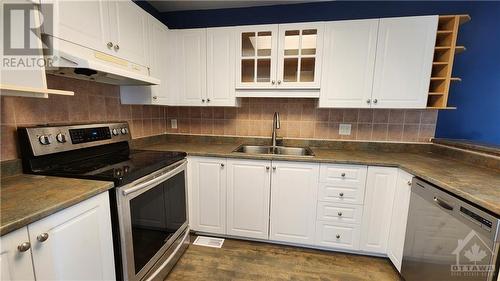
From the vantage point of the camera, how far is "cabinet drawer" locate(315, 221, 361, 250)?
185cm

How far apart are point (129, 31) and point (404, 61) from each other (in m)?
2.30

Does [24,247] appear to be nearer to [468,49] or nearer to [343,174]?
[343,174]

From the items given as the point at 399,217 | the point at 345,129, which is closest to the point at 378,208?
the point at 399,217

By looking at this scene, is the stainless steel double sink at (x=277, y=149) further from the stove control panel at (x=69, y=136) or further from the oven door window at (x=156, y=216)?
the stove control panel at (x=69, y=136)

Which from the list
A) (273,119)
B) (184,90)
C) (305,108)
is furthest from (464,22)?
(184,90)

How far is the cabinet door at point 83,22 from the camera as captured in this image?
111 centimetres

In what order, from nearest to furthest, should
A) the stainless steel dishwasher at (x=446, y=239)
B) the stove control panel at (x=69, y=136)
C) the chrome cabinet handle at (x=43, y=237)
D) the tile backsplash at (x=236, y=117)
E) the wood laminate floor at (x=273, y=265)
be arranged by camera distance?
1. the chrome cabinet handle at (x=43, y=237)
2. the stainless steel dishwasher at (x=446, y=239)
3. the stove control panel at (x=69, y=136)
4. the tile backsplash at (x=236, y=117)
5. the wood laminate floor at (x=273, y=265)

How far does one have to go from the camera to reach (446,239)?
Answer: 1144mm

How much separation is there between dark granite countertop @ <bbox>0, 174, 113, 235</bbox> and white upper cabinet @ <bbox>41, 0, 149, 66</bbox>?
776mm

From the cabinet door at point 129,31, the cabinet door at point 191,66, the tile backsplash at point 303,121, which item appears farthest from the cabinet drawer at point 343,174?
the cabinet door at point 129,31

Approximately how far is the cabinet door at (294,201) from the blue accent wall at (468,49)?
4.92ft

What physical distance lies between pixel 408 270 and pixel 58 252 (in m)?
2.05

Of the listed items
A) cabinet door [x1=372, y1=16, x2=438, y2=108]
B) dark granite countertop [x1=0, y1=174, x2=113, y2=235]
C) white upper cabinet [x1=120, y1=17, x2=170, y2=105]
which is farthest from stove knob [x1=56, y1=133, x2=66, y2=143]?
cabinet door [x1=372, y1=16, x2=438, y2=108]

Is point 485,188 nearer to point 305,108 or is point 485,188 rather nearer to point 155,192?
point 305,108
